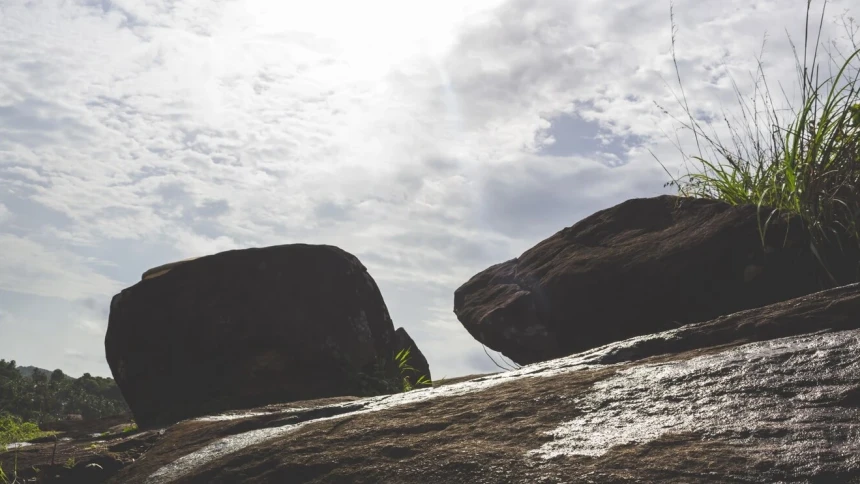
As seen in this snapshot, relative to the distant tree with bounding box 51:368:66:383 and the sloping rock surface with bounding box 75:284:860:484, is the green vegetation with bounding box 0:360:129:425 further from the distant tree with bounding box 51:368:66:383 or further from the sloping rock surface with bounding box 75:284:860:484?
the sloping rock surface with bounding box 75:284:860:484

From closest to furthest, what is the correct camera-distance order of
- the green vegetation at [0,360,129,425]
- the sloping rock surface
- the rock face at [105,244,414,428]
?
the sloping rock surface → the rock face at [105,244,414,428] → the green vegetation at [0,360,129,425]

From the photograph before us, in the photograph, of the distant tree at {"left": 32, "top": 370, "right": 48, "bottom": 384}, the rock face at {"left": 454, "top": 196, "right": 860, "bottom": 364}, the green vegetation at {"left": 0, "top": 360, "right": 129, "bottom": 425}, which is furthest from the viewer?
the distant tree at {"left": 32, "top": 370, "right": 48, "bottom": 384}

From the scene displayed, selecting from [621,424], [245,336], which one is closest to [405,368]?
[245,336]

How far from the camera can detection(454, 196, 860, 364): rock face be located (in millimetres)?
4426

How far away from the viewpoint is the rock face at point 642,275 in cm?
443

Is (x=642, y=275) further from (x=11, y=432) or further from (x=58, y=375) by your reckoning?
(x=58, y=375)

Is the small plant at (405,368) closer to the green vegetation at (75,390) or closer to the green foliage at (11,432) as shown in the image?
the green foliage at (11,432)

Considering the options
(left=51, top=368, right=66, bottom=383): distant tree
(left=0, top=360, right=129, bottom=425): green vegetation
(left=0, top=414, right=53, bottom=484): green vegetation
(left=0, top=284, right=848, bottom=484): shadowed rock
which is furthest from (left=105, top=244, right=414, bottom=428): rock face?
(left=51, top=368, right=66, bottom=383): distant tree

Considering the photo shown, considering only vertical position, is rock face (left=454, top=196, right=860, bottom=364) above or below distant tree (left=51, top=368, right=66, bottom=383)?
below

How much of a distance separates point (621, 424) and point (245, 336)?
447 cm

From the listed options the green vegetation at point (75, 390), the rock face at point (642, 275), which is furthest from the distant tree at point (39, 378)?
the rock face at point (642, 275)

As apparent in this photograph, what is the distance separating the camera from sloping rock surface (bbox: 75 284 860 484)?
182 cm

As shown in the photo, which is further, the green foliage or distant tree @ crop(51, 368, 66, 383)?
distant tree @ crop(51, 368, 66, 383)

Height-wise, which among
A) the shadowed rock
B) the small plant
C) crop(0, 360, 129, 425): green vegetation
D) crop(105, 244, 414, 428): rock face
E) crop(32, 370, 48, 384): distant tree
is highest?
crop(32, 370, 48, 384): distant tree
